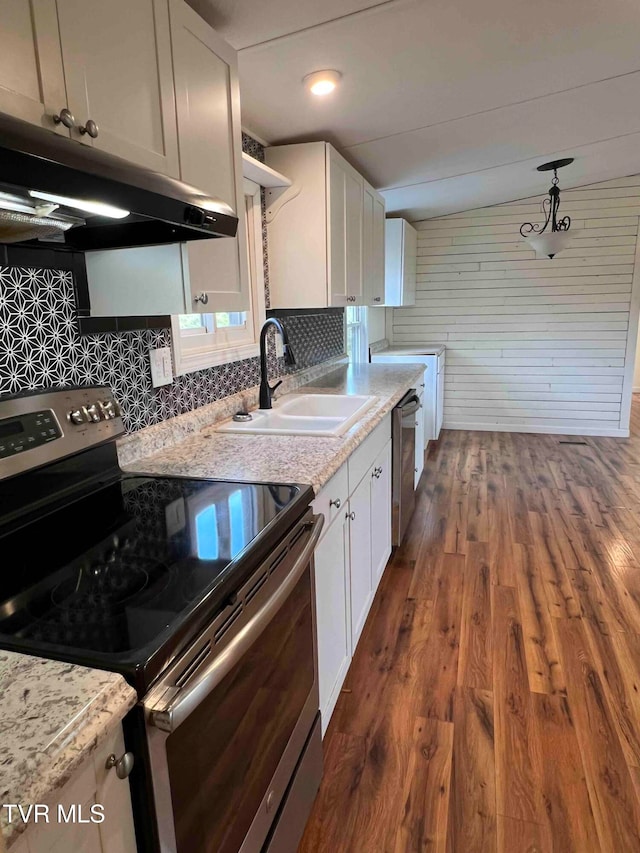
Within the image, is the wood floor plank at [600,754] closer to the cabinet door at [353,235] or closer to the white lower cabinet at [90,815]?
the white lower cabinet at [90,815]

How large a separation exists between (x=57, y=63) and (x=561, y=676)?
235 centimetres

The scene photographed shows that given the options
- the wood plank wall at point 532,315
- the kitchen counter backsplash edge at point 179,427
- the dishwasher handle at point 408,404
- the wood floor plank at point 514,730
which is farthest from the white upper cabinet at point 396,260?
the wood floor plank at point 514,730

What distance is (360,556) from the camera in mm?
2037

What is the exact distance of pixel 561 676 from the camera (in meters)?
1.96

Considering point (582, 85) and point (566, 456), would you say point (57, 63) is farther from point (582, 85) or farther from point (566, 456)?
point (566, 456)

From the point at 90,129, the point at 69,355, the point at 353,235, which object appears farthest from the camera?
the point at 353,235

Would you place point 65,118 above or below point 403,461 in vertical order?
above

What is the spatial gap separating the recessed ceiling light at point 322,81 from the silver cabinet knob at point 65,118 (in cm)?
137

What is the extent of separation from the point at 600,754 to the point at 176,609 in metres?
1.55

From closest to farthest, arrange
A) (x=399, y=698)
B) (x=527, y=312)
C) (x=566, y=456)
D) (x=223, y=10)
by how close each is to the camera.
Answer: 1. (x=223, y=10)
2. (x=399, y=698)
3. (x=566, y=456)
4. (x=527, y=312)

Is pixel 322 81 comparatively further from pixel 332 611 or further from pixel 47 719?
pixel 47 719

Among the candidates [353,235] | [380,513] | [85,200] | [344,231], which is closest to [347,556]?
[380,513]

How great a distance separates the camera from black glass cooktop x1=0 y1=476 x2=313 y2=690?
2.37ft

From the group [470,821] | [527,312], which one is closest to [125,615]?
[470,821]
